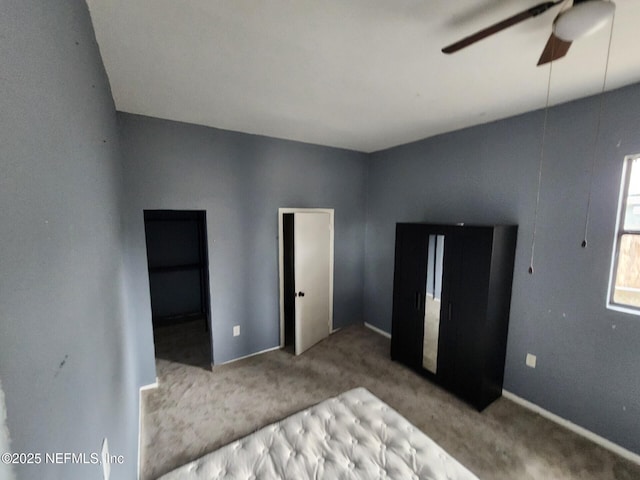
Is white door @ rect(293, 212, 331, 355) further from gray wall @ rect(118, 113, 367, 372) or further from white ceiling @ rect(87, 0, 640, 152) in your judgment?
white ceiling @ rect(87, 0, 640, 152)

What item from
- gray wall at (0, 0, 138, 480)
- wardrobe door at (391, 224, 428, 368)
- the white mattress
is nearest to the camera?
gray wall at (0, 0, 138, 480)

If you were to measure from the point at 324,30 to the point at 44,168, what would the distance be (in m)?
1.37

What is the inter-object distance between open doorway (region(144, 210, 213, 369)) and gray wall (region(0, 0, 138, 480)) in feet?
10.5

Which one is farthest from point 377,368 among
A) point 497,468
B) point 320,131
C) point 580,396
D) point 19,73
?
point 19,73

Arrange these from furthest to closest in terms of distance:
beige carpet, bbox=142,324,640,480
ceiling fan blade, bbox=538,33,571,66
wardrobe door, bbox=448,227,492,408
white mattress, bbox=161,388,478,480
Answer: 1. wardrobe door, bbox=448,227,492,408
2. beige carpet, bbox=142,324,640,480
3. white mattress, bbox=161,388,478,480
4. ceiling fan blade, bbox=538,33,571,66

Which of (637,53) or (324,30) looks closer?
(324,30)

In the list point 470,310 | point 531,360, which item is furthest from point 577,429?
point 470,310

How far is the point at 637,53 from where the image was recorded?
1522mm

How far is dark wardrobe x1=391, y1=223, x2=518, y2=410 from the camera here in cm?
236

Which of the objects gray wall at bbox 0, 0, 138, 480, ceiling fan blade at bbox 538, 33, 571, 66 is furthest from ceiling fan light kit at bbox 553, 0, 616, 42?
gray wall at bbox 0, 0, 138, 480

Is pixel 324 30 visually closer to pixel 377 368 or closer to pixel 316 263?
pixel 316 263

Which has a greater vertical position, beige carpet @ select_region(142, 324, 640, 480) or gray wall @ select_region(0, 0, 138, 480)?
gray wall @ select_region(0, 0, 138, 480)

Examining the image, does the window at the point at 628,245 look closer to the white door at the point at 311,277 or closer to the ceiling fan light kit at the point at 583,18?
the ceiling fan light kit at the point at 583,18

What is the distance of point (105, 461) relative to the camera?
0.92 m
